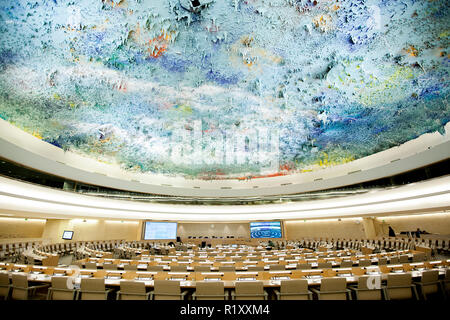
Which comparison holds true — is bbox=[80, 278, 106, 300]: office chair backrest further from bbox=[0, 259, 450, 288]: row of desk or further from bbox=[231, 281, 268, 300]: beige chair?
bbox=[231, 281, 268, 300]: beige chair

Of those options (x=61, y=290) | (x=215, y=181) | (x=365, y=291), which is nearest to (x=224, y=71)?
(x=365, y=291)

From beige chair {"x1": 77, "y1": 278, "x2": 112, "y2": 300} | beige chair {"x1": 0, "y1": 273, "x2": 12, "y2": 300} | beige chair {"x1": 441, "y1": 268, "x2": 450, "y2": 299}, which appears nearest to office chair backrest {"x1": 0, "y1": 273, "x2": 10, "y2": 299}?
beige chair {"x1": 0, "y1": 273, "x2": 12, "y2": 300}

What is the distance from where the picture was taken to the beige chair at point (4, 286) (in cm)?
444

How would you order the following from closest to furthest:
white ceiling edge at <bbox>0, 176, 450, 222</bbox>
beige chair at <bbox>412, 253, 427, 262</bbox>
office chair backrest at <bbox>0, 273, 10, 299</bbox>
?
1. office chair backrest at <bbox>0, 273, 10, 299</bbox>
2. beige chair at <bbox>412, 253, 427, 262</bbox>
3. white ceiling edge at <bbox>0, 176, 450, 222</bbox>

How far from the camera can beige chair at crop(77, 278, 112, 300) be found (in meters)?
4.07

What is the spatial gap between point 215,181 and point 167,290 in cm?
1326

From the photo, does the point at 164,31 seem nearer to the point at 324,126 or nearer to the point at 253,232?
the point at 324,126

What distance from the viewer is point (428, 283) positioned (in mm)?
4363

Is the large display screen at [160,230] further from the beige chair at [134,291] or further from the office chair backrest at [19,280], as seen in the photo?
the beige chair at [134,291]

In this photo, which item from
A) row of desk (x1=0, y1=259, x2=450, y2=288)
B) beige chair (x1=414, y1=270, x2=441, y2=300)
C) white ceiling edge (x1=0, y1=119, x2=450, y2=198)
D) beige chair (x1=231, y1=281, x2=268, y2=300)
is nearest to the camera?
beige chair (x1=231, y1=281, x2=268, y2=300)

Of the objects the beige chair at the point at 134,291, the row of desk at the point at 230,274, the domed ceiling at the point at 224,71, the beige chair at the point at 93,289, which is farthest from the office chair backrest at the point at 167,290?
the domed ceiling at the point at 224,71

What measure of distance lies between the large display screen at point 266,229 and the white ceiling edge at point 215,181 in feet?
17.1

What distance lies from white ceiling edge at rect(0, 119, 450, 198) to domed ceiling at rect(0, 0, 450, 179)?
739 millimetres

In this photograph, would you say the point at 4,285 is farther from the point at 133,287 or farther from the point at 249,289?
the point at 249,289
